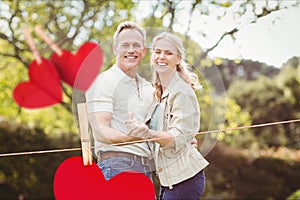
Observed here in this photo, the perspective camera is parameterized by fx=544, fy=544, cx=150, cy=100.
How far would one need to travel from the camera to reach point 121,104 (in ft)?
5.50

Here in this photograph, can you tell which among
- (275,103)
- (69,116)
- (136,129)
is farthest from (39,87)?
(275,103)

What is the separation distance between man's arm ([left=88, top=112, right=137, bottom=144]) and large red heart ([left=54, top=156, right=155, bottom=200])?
0.09 metres

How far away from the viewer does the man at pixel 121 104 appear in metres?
1.67

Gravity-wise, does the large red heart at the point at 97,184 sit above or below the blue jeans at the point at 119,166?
below

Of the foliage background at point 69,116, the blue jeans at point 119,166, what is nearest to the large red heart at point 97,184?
the blue jeans at point 119,166

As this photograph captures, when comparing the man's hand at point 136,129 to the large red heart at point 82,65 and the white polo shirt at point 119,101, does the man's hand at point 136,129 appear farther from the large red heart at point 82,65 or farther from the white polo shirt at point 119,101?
the large red heart at point 82,65

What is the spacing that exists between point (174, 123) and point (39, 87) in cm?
125

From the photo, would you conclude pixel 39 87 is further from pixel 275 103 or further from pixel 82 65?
pixel 275 103

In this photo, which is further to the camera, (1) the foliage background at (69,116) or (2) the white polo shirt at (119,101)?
(1) the foliage background at (69,116)

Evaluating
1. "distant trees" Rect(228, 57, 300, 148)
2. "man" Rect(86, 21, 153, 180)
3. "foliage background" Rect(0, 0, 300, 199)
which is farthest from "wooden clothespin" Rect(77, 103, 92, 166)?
"distant trees" Rect(228, 57, 300, 148)

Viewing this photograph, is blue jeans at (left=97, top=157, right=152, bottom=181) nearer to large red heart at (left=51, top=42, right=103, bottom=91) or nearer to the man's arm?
the man's arm

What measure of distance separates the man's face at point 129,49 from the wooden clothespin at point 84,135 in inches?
7.2

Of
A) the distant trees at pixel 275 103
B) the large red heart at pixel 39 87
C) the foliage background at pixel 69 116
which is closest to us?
the large red heart at pixel 39 87

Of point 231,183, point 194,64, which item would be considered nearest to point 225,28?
point 194,64
